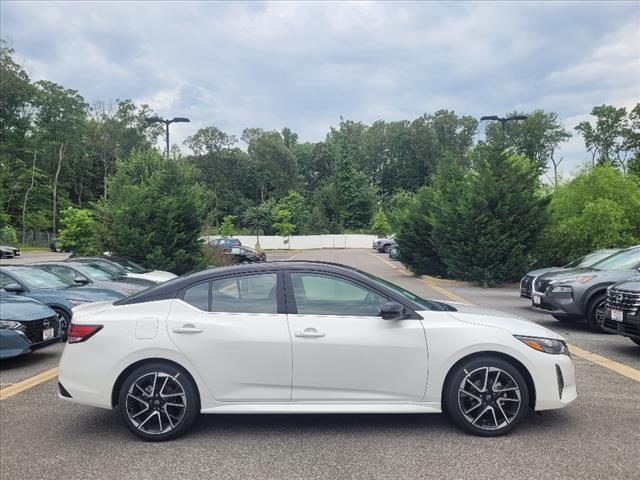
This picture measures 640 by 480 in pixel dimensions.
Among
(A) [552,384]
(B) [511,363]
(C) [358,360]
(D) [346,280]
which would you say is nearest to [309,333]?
(C) [358,360]

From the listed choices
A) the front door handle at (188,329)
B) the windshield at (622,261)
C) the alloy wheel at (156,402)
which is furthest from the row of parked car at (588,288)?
the alloy wheel at (156,402)

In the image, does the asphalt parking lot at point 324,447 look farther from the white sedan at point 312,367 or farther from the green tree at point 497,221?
the green tree at point 497,221

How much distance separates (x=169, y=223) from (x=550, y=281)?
12.8 metres

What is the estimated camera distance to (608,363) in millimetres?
7168

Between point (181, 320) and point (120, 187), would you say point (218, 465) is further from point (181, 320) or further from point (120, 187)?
point (120, 187)

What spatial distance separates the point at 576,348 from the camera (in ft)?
26.7

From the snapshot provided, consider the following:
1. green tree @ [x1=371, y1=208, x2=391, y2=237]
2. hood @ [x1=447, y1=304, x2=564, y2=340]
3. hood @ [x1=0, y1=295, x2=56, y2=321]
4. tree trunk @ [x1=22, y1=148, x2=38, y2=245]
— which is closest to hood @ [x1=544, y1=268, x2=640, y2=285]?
hood @ [x1=447, y1=304, x2=564, y2=340]

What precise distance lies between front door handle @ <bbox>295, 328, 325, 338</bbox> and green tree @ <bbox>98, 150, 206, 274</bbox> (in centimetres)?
1479

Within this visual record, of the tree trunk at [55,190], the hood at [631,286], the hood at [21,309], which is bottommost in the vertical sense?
the hood at [21,309]

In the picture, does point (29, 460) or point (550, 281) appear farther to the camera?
point (550, 281)

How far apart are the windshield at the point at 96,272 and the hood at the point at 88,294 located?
189 centimetres

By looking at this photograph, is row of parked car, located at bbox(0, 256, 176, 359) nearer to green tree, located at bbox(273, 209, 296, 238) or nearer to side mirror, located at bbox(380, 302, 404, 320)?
side mirror, located at bbox(380, 302, 404, 320)

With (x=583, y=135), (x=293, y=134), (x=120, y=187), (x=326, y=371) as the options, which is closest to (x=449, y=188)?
(x=120, y=187)

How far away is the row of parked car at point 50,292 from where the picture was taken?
7.08 metres
